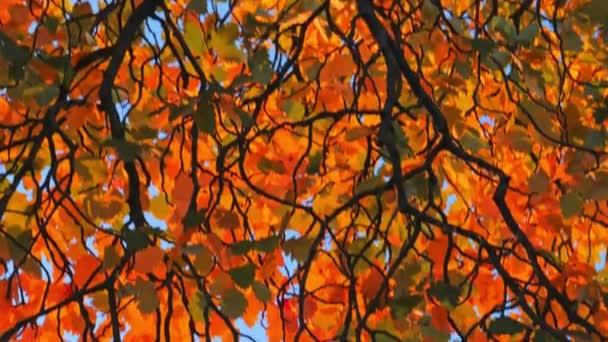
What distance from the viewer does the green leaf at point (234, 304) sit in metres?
2.58

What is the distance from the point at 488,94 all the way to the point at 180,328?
1.11 meters

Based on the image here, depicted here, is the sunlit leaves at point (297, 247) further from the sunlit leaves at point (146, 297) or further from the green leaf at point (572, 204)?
the green leaf at point (572, 204)

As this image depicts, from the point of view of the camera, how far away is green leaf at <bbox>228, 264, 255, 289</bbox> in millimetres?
2523

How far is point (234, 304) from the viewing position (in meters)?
2.59

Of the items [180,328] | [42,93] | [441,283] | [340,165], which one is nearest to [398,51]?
[441,283]

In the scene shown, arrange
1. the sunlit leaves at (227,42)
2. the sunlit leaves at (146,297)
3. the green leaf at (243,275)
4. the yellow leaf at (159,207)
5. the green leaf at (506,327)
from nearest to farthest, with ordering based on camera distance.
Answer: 1. the green leaf at (506,327)
2. the green leaf at (243,275)
3. the sunlit leaves at (146,297)
4. the sunlit leaves at (227,42)
5. the yellow leaf at (159,207)

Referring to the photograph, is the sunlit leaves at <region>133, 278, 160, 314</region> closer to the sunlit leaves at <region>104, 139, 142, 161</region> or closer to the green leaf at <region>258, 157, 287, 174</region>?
the sunlit leaves at <region>104, 139, 142, 161</region>

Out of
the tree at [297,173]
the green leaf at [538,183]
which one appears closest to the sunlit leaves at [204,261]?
the tree at [297,173]

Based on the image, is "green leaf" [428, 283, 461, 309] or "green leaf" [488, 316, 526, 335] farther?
"green leaf" [428, 283, 461, 309]

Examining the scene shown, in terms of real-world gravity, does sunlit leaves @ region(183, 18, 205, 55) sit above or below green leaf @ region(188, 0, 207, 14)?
above

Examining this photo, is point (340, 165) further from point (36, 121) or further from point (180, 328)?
point (36, 121)

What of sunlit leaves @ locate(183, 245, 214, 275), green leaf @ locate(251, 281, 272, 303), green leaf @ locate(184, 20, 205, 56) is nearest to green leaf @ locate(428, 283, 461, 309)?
green leaf @ locate(251, 281, 272, 303)

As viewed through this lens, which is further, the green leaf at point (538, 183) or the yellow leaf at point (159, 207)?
the yellow leaf at point (159, 207)

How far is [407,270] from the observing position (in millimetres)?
2826
